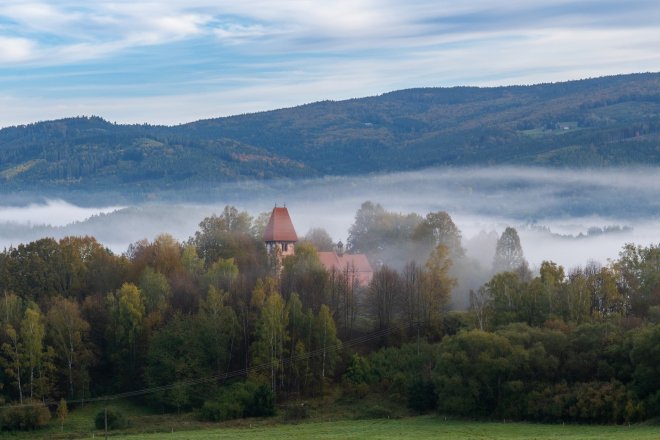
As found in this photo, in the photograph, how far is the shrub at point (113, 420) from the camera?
286ft

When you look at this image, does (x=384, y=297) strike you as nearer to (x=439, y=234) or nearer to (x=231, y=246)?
(x=231, y=246)

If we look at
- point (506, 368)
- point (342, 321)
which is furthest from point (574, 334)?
point (342, 321)

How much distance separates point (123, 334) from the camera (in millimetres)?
100625

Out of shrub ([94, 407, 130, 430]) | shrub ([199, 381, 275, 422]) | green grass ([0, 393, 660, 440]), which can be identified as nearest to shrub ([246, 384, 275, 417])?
shrub ([199, 381, 275, 422])

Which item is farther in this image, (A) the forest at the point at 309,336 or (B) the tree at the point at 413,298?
(B) the tree at the point at 413,298

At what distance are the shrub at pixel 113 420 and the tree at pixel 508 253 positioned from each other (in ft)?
184

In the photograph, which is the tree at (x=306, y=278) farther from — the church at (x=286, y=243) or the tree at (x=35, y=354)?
the tree at (x=35, y=354)

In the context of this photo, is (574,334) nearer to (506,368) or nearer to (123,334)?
(506,368)

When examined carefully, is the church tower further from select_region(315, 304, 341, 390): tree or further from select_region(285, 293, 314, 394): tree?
select_region(315, 304, 341, 390): tree

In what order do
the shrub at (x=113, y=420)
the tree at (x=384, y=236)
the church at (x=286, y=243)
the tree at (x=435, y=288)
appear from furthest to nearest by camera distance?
the tree at (x=384, y=236) → the church at (x=286, y=243) → the tree at (x=435, y=288) → the shrub at (x=113, y=420)

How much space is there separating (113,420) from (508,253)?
59922 millimetres

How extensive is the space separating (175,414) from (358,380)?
14475 mm

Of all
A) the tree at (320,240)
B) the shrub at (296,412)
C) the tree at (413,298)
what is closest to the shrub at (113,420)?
the shrub at (296,412)

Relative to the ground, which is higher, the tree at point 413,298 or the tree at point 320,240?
the tree at point 320,240
